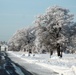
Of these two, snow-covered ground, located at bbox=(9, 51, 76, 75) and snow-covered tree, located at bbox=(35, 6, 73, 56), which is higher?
snow-covered tree, located at bbox=(35, 6, 73, 56)

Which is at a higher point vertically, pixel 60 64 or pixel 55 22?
pixel 55 22

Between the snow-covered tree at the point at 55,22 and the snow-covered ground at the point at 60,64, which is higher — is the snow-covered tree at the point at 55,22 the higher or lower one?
the higher one

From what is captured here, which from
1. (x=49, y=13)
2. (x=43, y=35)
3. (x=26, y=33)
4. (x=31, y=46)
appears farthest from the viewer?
(x=26, y=33)

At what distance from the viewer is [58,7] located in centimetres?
6888

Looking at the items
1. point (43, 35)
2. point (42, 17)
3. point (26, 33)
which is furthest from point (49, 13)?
point (26, 33)

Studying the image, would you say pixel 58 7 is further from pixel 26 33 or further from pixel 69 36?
pixel 26 33

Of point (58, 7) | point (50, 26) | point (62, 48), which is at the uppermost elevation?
point (58, 7)

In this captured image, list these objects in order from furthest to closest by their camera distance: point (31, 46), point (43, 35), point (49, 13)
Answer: point (31, 46), point (49, 13), point (43, 35)

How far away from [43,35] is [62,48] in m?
5.60

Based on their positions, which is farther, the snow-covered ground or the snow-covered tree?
the snow-covered tree

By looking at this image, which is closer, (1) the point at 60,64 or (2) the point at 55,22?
(1) the point at 60,64

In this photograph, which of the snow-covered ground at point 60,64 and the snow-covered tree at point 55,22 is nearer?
the snow-covered ground at point 60,64

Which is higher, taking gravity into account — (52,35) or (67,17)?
(67,17)

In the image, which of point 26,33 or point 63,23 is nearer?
point 63,23
